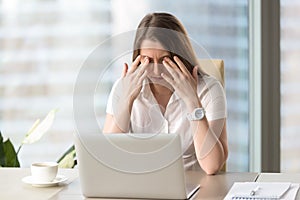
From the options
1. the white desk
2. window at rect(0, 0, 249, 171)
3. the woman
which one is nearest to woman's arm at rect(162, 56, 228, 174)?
the woman

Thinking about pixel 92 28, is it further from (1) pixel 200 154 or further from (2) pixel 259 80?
(1) pixel 200 154

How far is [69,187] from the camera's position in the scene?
1888 mm

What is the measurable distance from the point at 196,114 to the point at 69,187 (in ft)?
1.36

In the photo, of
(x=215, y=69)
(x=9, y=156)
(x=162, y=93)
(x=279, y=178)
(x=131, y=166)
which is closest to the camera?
(x=131, y=166)

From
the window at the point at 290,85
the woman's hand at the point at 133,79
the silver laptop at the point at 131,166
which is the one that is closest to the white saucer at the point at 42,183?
the silver laptop at the point at 131,166

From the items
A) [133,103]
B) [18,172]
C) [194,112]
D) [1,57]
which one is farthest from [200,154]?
[1,57]

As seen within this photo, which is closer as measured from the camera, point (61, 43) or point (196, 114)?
point (196, 114)

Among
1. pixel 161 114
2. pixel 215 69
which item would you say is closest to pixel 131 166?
pixel 161 114

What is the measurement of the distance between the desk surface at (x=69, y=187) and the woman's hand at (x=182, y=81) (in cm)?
23

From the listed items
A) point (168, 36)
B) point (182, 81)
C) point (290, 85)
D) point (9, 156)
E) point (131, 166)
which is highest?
point (168, 36)

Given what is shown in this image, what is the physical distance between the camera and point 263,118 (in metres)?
3.42

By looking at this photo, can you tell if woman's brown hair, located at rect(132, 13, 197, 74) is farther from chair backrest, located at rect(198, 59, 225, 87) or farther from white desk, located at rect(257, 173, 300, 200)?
white desk, located at rect(257, 173, 300, 200)

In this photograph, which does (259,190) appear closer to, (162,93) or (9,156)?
(162,93)

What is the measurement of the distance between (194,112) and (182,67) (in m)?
0.14
